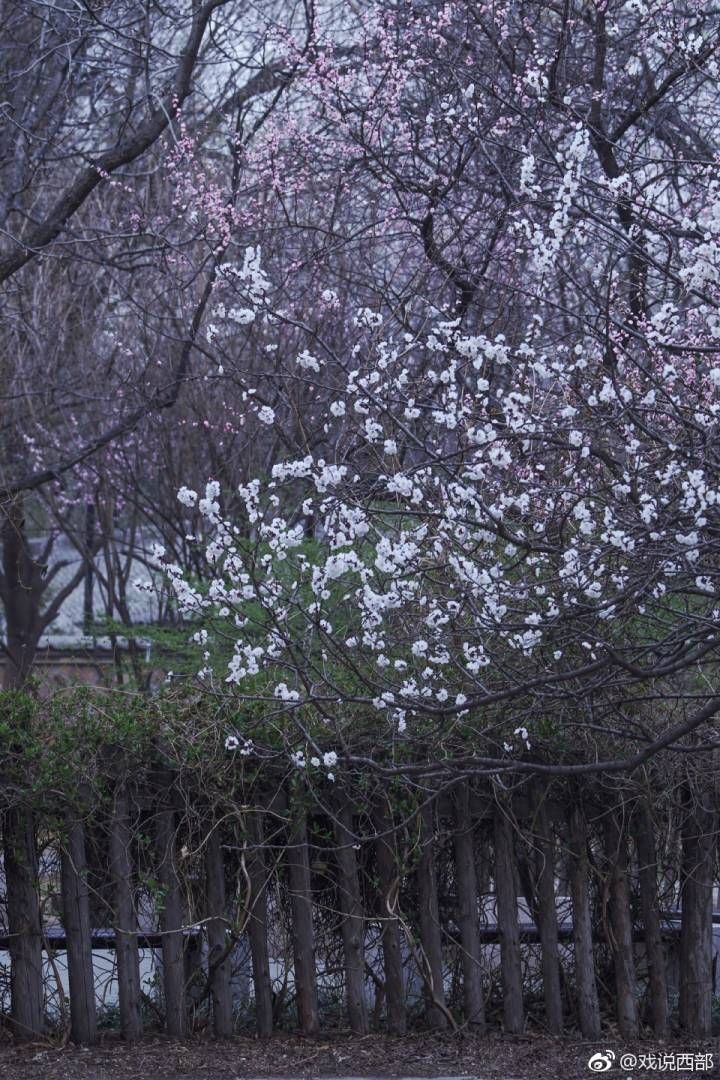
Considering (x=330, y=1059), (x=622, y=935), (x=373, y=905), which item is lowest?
(x=330, y=1059)

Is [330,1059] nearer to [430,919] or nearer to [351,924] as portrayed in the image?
[351,924]

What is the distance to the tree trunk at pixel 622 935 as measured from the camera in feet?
19.4

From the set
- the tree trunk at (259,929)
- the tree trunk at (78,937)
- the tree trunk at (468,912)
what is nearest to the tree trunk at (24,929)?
the tree trunk at (78,937)

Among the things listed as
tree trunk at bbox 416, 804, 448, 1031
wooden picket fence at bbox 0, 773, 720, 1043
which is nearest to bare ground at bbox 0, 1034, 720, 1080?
wooden picket fence at bbox 0, 773, 720, 1043

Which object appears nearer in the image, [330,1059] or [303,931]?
[330,1059]

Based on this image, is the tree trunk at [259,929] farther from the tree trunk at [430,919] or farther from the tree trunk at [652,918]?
the tree trunk at [652,918]

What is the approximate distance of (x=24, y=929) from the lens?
5641mm

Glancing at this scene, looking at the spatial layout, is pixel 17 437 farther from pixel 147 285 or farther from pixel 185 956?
pixel 185 956

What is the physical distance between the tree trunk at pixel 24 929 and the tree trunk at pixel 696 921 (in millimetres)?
3054

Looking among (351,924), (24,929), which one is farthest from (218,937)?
(24,929)

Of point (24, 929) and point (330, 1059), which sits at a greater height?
point (24, 929)

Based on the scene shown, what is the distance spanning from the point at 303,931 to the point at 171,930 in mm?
606

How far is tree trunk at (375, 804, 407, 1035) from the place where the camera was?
19.1 feet

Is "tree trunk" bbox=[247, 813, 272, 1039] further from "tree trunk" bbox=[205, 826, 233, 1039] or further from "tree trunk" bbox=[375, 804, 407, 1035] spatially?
"tree trunk" bbox=[375, 804, 407, 1035]
